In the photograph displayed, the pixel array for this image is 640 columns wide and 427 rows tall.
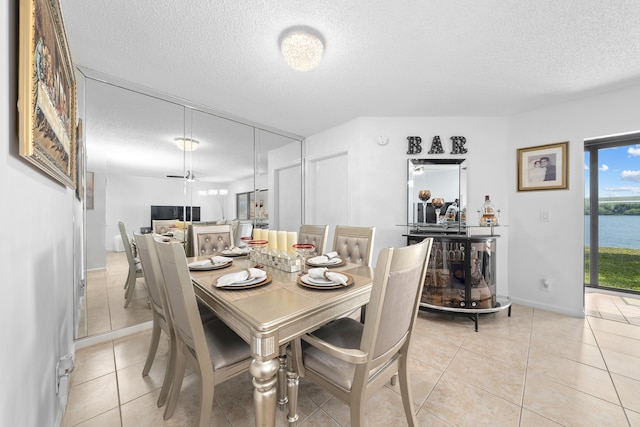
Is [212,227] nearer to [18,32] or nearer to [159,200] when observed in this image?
[159,200]

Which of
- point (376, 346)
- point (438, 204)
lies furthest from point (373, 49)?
point (376, 346)

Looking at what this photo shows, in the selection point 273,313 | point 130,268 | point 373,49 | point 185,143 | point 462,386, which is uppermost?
point 373,49

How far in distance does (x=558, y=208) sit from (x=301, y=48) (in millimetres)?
3238

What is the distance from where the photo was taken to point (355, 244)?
84.1 inches

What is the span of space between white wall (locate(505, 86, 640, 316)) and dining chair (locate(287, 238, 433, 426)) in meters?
2.68

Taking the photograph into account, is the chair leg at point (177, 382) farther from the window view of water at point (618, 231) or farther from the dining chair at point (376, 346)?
the window view of water at point (618, 231)

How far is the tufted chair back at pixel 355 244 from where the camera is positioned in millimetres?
2043

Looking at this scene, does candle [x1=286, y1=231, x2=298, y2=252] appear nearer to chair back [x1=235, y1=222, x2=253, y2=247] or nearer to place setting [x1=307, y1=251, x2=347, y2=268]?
place setting [x1=307, y1=251, x2=347, y2=268]

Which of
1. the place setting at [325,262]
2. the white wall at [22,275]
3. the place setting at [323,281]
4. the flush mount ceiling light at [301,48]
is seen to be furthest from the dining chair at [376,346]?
the flush mount ceiling light at [301,48]

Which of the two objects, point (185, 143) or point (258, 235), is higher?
point (185, 143)

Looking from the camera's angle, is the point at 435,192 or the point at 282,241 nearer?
the point at 282,241

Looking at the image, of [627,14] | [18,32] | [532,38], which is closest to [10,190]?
[18,32]

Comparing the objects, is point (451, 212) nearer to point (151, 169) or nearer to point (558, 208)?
point (558, 208)

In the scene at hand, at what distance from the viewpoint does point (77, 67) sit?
207 cm
